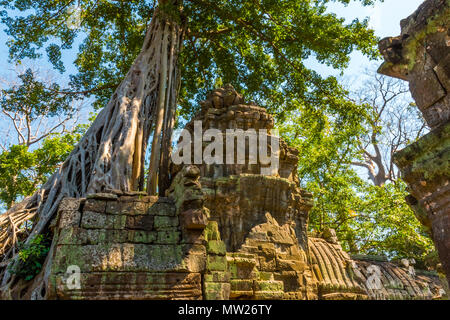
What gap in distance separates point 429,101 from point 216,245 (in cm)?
240

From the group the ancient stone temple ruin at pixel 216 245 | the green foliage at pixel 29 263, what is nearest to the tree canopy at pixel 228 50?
the ancient stone temple ruin at pixel 216 245

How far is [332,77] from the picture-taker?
862 centimetres

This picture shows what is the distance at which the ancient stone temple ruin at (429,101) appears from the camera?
2.38 metres

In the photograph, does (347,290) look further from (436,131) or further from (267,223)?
(436,131)

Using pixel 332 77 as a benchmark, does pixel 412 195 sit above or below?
below

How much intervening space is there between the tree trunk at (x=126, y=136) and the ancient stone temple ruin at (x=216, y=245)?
689mm

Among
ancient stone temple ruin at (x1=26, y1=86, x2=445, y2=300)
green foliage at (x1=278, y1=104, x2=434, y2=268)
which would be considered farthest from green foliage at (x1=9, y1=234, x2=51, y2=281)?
green foliage at (x1=278, y1=104, x2=434, y2=268)

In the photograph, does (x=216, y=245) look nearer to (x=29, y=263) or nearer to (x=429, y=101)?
(x=29, y=263)

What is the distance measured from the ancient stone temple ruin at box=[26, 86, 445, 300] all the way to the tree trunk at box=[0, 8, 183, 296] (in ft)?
2.26

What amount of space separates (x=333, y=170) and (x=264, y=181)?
9.09m

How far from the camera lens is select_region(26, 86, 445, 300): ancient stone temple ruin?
3227 millimetres

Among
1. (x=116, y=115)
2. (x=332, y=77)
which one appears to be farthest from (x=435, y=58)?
(x=332, y=77)

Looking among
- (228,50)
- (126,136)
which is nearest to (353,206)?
(228,50)

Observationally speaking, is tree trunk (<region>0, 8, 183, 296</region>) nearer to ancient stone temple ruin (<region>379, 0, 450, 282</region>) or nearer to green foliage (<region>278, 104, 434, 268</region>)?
ancient stone temple ruin (<region>379, 0, 450, 282</region>)
